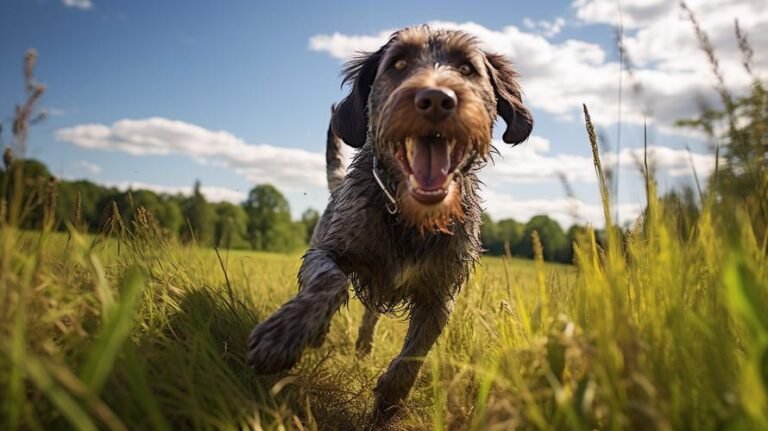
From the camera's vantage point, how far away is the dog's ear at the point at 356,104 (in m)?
4.46

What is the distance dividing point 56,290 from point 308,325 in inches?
47.5

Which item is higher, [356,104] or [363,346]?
[356,104]

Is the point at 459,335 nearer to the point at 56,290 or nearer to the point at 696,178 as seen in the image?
the point at 696,178

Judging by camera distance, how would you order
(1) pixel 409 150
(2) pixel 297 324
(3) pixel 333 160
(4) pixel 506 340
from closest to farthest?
(2) pixel 297 324
(4) pixel 506 340
(1) pixel 409 150
(3) pixel 333 160

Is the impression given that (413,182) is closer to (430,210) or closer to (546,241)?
(430,210)

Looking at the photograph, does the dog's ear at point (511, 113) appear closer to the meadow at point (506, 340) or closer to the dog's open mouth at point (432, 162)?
the dog's open mouth at point (432, 162)

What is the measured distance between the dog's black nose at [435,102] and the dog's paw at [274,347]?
4.80ft

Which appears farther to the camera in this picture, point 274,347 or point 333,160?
point 333,160

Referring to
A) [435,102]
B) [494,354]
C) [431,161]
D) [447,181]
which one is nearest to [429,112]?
[435,102]

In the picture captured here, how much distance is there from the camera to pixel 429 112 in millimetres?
3363

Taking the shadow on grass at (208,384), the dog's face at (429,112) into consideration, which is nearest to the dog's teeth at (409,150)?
the dog's face at (429,112)

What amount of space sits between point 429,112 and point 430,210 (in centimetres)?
63

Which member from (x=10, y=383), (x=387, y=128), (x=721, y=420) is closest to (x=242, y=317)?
(x=387, y=128)

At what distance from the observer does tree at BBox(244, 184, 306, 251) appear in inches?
2972
